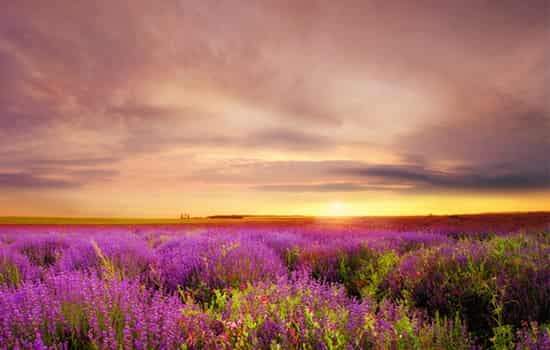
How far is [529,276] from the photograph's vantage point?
3371 mm

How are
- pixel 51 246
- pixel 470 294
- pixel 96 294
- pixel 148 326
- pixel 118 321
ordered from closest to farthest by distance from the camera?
1. pixel 148 326
2. pixel 118 321
3. pixel 96 294
4. pixel 470 294
5. pixel 51 246

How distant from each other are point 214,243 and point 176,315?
374cm

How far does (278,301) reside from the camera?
264cm

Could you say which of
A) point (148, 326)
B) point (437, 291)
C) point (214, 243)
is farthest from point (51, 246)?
point (437, 291)

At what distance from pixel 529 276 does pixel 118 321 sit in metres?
3.55

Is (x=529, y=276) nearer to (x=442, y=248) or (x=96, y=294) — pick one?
(x=442, y=248)

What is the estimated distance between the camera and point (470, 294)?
3344mm

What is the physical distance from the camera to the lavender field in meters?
1.98

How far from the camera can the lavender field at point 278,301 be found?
1984mm

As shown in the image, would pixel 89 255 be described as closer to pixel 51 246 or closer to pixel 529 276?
pixel 51 246

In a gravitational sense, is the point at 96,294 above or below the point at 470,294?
above

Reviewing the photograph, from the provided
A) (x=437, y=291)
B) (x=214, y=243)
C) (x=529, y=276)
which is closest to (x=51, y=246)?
(x=214, y=243)

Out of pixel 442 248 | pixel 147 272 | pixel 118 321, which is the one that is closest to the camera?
pixel 118 321

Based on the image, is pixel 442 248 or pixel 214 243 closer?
pixel 442 248
